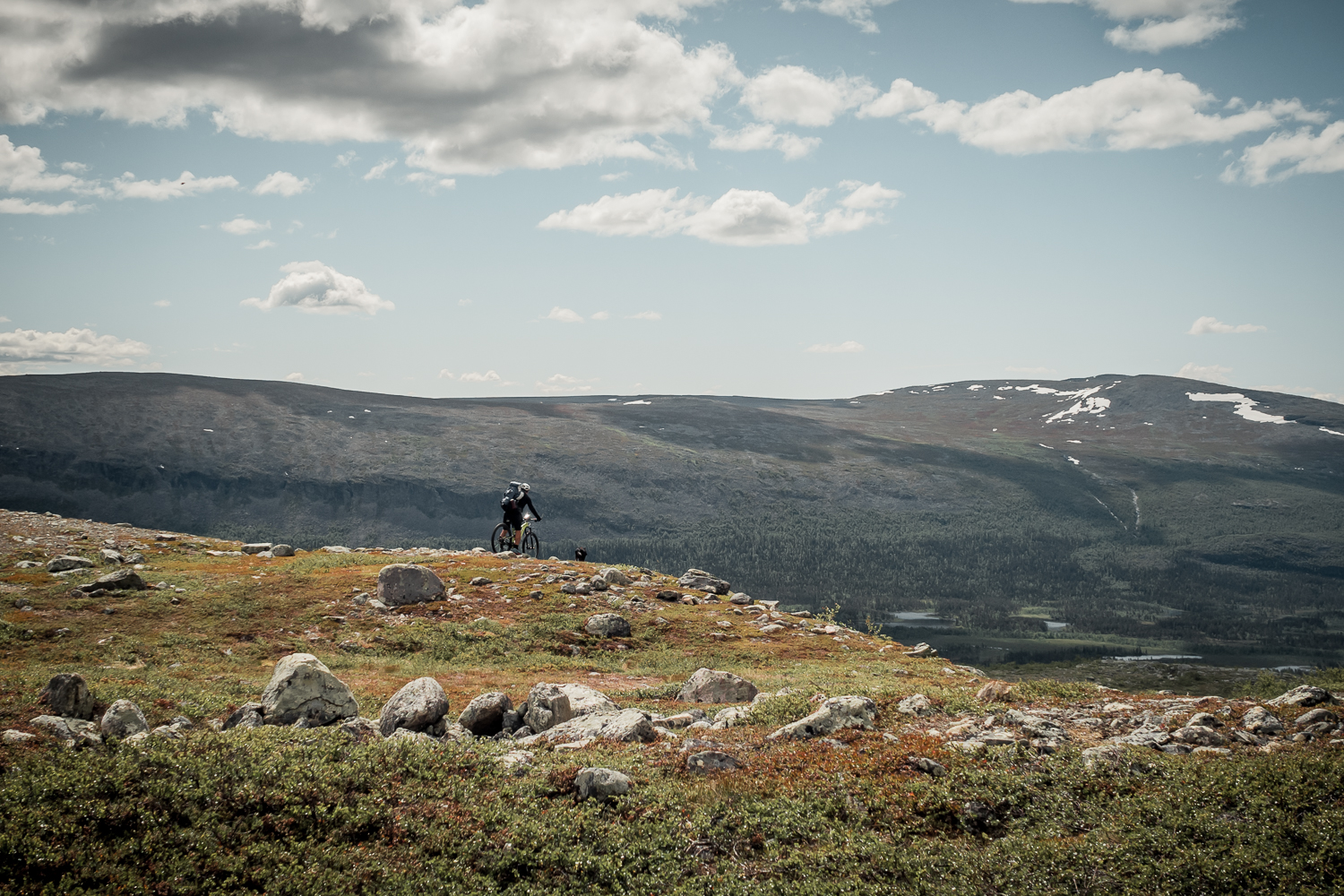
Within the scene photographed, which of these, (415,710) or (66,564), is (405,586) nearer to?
(66,564)

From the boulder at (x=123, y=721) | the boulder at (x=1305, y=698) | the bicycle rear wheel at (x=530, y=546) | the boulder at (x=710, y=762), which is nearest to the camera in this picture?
the boulder at (x=710, y=762)

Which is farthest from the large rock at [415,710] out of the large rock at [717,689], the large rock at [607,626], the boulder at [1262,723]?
the boulder at [1262,723]

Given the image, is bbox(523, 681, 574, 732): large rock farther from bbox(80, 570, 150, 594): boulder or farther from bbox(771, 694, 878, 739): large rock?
bbox(80, 570, 150, 594): boulder

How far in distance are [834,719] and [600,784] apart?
7.44 meters

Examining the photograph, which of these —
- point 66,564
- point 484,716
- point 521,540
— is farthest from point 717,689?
point 66,564

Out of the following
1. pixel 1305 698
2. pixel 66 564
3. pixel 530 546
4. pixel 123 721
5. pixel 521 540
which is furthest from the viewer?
pixel 530 546

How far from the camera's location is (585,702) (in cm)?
2178

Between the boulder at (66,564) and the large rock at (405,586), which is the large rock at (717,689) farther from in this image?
the boulder at (66,564)

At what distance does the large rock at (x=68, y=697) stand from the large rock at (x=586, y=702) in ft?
38.3

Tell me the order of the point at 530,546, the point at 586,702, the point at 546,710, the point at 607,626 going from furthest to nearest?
the point at 530,546 < the point at 607,626 < the point at 586,702 < the point at 546,710

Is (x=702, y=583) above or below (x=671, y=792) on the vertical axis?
below

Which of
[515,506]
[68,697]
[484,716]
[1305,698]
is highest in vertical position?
[515,506]

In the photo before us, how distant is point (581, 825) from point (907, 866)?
5716 millimetres

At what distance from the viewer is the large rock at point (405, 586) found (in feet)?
130
